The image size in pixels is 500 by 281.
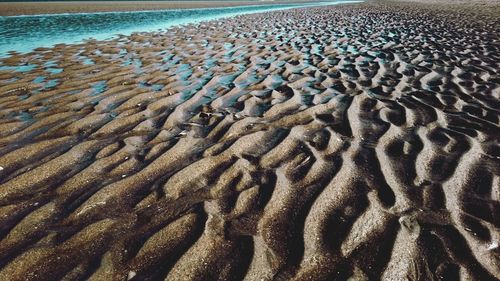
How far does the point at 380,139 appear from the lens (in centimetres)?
396

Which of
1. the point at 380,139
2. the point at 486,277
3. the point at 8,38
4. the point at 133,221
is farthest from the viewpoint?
the point at 8,38

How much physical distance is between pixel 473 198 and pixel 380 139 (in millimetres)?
1292

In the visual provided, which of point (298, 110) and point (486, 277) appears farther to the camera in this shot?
point (298, 110)

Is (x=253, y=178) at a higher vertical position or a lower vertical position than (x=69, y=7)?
lower

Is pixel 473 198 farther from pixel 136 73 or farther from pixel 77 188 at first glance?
pixel 136 73

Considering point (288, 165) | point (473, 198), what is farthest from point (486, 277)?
point (288, 165)

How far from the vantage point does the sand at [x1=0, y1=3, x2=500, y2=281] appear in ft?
7.45

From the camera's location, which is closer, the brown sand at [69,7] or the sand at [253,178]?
the sand at [253,178]

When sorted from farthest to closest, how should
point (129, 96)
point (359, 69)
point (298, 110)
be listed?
point (359, 69) < point (129, 96) < point (298, 110)

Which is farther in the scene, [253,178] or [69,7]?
[69,7]

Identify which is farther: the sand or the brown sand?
the brown sand

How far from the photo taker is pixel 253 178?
3.24 m

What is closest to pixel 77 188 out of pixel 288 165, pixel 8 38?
pixel 288 165

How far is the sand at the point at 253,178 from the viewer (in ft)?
7.45
